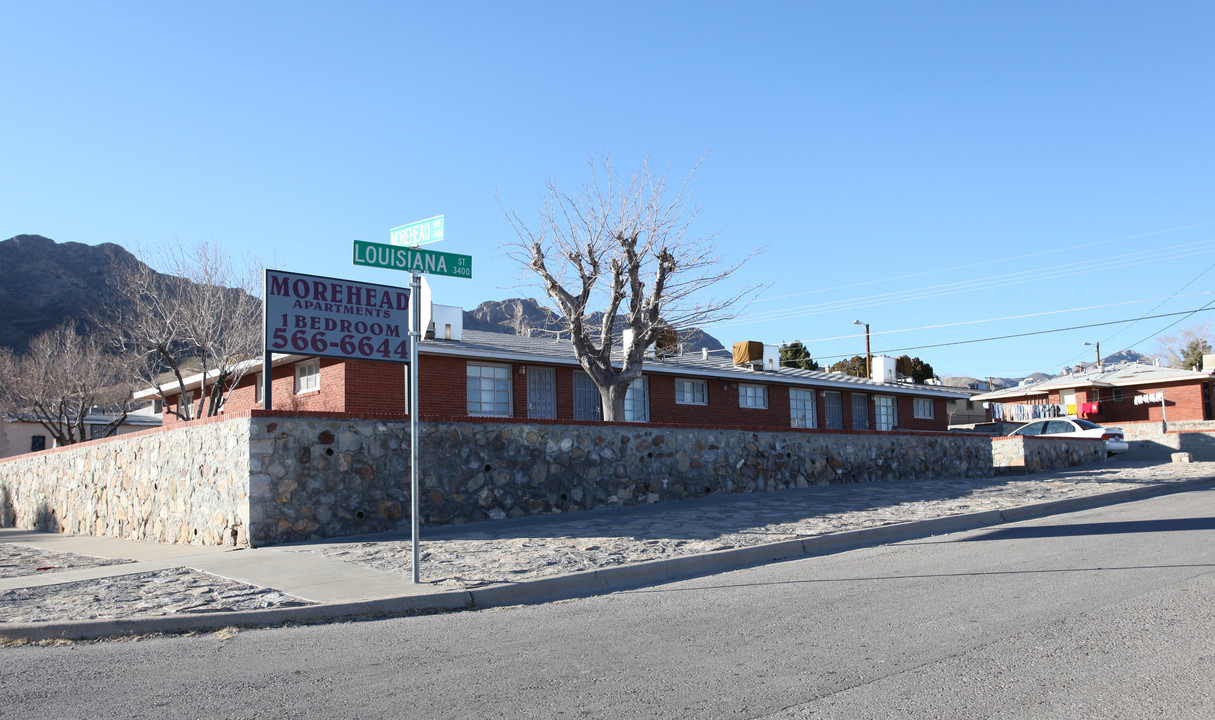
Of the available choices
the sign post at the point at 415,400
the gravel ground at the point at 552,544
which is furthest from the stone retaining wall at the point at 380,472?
the sign post at the point at 415,400

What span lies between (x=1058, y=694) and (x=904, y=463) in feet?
57.6

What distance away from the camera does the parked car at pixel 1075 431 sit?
1183 inches

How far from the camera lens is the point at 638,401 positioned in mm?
26172

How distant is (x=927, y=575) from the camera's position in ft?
28.3

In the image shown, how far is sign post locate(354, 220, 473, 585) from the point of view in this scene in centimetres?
870

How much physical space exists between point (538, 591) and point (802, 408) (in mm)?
24694

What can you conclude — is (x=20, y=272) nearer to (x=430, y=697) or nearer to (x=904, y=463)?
(x=904, y=463)

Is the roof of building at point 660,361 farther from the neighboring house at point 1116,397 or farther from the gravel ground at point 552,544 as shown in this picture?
the neighboring house at point 1116,397

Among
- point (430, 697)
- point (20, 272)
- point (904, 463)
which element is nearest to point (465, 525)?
point (430, 697)

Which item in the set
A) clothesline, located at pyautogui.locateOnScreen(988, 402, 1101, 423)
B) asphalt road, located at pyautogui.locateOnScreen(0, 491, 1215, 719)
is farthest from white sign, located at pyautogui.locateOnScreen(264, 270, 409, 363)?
clothesline, located at pyautogui.locateOnScreen(988, 402, 1101, 423)

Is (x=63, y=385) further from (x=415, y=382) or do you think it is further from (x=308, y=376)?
(x=415, y=382)

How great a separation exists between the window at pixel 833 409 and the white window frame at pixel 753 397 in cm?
356

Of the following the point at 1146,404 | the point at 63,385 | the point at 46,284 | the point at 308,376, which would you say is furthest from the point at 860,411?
the point at 46,284

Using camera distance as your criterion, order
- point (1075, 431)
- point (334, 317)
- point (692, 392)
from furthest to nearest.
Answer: point (1075, 431), point (692, 392), point (334, 317)
